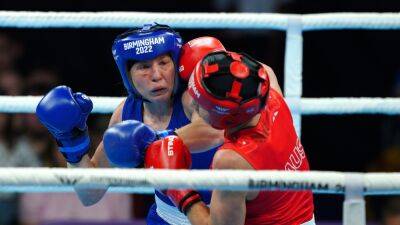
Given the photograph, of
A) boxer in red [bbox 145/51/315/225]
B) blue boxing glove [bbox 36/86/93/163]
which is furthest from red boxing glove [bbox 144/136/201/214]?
blue boxing glove [bbox 36/86/93/163]

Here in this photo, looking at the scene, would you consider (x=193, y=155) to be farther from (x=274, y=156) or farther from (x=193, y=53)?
(x=274, y=156)

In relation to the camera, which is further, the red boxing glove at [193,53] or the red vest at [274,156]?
the red boxing glove at [193,53]

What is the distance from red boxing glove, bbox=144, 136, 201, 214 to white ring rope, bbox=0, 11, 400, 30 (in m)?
0.81

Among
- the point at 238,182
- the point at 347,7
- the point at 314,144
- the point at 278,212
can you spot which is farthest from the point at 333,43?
the point at 238,182

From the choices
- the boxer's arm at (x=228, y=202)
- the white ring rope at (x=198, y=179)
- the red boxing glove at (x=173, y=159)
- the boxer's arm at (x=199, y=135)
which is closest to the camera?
the white ring rope at (x=198, y=179)

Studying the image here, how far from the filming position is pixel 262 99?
7.18 ft

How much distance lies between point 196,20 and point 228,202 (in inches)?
42.2

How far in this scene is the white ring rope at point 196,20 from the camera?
3.04 meters

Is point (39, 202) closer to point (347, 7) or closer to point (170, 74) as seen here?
point (170, 74)

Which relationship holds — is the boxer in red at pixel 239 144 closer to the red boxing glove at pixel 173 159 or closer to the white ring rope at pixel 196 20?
the red boxing glove at pixel 173 159

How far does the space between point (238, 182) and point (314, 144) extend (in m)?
2.97

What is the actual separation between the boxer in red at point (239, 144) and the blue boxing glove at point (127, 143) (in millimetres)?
31

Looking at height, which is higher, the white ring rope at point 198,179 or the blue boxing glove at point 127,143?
the blue boxing glove at point 127,143

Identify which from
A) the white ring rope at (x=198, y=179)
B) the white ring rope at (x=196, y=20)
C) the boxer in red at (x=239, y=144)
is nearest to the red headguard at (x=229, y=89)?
the boxer in red at (x=239, y=144)
